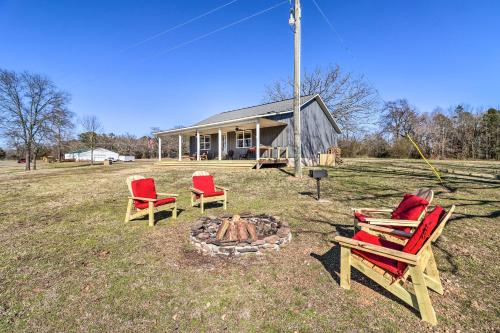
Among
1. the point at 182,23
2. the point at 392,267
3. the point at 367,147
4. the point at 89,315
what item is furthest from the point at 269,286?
the point at 367,147

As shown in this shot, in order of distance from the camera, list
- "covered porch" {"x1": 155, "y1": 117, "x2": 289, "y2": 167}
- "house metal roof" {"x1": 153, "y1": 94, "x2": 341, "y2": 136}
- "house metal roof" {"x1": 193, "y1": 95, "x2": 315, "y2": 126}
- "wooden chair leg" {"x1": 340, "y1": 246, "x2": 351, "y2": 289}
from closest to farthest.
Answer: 1. "wooden chair leg" {"x1": 340, "y1": 246, "x2": 351, "y2": 289}
2. "covered porch" {"x1": 155, "y1": 117, "x2": 289, "y2": 167}
3. "house metal roof" {"x1": 153, "y1": 94, "x2": 341, "y2": 136}
4. "house metal roof" {"x1": 193, "y1": 95, "x2": 315, "y2": 126}

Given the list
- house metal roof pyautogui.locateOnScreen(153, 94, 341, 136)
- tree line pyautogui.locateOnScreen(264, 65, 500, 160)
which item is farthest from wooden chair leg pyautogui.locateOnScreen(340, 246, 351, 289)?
tree line pyautogui.locateOnScreen(264, 65, 500, 160)

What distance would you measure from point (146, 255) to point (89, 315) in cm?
132

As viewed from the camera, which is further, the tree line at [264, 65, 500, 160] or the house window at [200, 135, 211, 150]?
the tree line at [264, 65, 500, 160]

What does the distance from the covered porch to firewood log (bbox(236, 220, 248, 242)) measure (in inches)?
374


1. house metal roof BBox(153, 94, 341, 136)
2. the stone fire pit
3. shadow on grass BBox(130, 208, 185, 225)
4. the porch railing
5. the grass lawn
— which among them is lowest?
the grass lawn

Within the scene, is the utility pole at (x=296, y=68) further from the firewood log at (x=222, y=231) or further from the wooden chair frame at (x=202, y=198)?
the firewood log at (x=222, y=231)

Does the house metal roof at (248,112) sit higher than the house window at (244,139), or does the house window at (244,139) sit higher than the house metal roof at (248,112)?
the house metal roof at (248,112)

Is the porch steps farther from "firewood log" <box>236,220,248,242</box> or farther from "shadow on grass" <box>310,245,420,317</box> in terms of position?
"shadow on grass" <box>310,245,420,317</box>

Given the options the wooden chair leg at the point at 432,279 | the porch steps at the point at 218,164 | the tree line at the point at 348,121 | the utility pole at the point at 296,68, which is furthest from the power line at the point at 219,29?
the tree line at the point at 348,121

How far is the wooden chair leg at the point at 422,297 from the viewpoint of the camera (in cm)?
224

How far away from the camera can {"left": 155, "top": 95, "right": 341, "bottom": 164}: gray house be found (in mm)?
15086

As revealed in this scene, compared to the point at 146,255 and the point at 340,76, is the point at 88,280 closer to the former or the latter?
the point at 146,255

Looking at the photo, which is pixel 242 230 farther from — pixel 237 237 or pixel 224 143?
pixel 224 143
